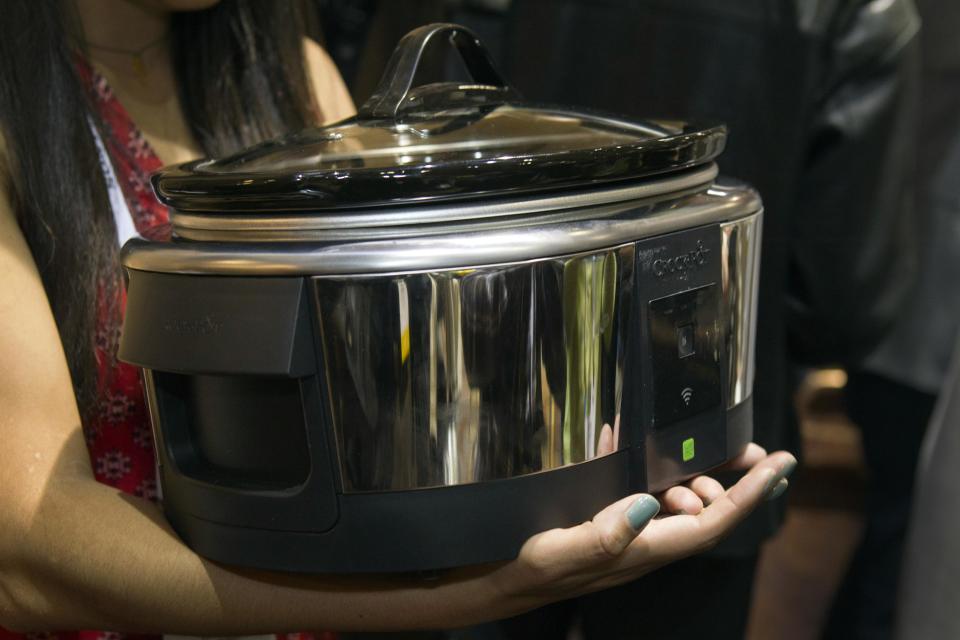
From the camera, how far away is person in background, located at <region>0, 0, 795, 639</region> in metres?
0.59

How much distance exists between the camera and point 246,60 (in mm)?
854

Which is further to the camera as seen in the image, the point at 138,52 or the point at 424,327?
the point at 138,52

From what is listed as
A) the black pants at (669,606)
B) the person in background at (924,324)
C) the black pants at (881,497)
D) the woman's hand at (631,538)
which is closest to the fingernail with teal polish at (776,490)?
the woman's hand at (631,538)

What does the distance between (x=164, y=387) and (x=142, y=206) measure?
226 millimetres

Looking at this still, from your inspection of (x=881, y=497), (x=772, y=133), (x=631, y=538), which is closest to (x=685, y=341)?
(x=631, y=538)

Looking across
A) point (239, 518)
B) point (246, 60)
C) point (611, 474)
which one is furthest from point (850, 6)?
point (239, 518)

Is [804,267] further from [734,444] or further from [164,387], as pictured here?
[164,387]

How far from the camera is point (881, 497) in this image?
170cm

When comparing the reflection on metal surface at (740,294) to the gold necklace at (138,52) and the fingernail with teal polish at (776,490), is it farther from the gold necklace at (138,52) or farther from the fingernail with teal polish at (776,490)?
the gold necklace at (138,52)

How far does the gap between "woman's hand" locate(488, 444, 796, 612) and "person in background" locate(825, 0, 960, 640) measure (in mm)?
893

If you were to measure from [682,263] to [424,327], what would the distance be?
0.49 feet

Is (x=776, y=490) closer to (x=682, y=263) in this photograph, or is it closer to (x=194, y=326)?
(x=682, y=263)

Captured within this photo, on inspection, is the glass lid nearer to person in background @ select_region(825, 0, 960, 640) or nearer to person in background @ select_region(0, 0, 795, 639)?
person in background @ select_region(0, 0, 795, 639)

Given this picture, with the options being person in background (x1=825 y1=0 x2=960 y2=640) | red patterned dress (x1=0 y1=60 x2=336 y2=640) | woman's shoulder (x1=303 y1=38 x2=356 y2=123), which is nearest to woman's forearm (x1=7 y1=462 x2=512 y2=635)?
red patterned dress (x1=0 y1=60 x2=336 y2=640)
